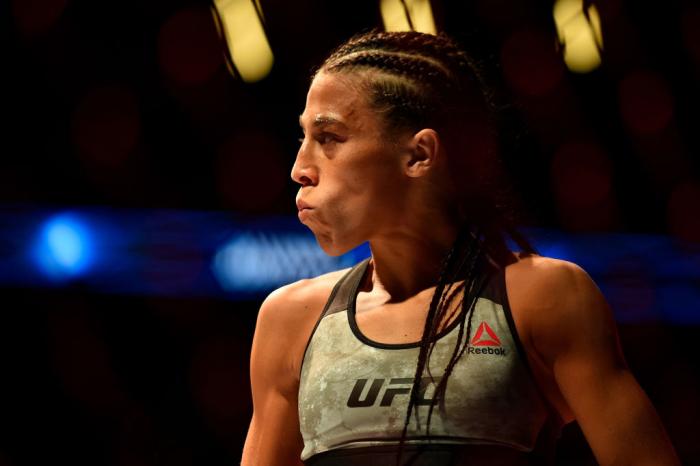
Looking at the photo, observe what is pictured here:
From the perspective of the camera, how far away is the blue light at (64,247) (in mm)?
2301

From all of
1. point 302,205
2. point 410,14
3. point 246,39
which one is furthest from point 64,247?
point 302,205

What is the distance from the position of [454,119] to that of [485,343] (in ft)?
0.98

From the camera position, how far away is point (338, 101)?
44.5 inches

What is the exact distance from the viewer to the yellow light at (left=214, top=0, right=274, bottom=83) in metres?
2.64

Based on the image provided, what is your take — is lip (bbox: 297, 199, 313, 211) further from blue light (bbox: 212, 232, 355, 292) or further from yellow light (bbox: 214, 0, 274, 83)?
yellow light (bbox: 214, 0, 274, 83)

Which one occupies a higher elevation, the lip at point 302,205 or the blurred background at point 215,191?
the lip at point 302,205

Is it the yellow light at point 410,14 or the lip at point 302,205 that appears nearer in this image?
the lip at point 302,205

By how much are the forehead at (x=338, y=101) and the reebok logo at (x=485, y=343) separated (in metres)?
0.30

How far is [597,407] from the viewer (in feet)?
3.20

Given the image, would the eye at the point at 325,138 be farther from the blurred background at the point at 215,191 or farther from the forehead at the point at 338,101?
the blurred background at the point at 215,191

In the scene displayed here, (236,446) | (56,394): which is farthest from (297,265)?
(56,394)

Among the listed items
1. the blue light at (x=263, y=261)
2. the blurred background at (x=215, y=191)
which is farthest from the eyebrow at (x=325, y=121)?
the blue light at (x=263, y=261)

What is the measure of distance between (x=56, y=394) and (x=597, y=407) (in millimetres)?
1770

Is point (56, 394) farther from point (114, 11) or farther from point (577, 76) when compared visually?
point (577, 76)
